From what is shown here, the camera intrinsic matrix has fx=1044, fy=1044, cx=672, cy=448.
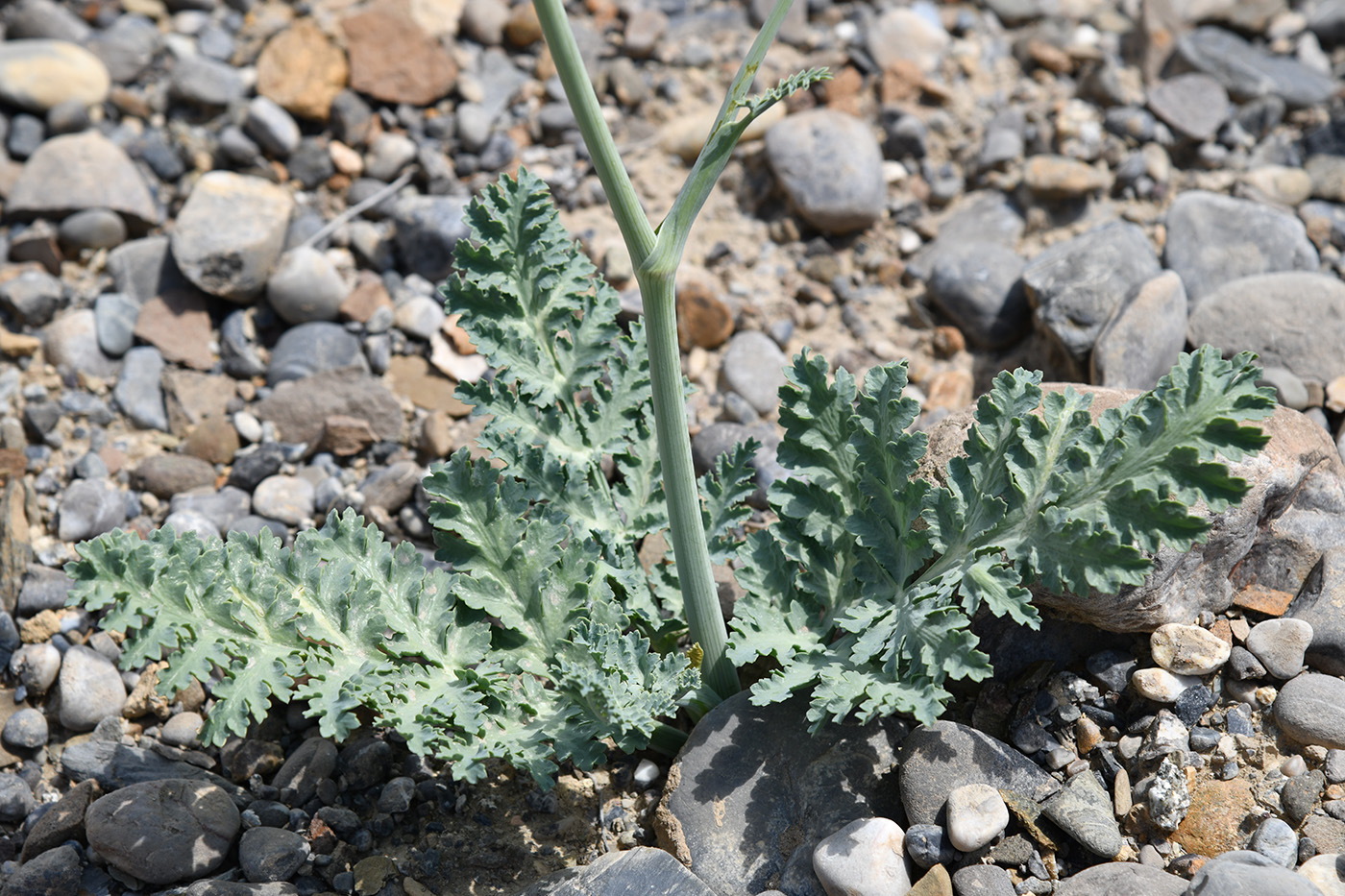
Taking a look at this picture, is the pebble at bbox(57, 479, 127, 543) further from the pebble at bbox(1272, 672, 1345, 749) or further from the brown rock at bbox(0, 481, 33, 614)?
the pebble at bbox(1272, 672, 1345, 749)

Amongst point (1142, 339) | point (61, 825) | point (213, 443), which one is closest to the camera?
point (61, 825)

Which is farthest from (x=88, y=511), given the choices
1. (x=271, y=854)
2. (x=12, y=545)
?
(x=271, y=854)

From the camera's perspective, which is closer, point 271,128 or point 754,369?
point 754,369

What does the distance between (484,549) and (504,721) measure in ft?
1.56

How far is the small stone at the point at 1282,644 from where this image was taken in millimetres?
2850

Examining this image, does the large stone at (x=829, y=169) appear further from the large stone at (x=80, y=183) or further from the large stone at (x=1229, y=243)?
the large stone at (x=80, y=183)

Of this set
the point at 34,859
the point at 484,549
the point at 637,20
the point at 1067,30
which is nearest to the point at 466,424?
the point at 484,549

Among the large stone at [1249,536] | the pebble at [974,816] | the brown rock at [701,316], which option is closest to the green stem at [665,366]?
the pebble at [974,816]

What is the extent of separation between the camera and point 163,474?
4023 mm

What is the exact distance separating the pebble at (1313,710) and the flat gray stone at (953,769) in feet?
2.06

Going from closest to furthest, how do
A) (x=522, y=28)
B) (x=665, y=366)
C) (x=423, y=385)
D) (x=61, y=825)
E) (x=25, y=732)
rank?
(x=665, y=366), (x=61, y=825), (x=25, y=732), (x=423, y=385), (x=522, y=28)

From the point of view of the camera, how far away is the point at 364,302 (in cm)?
467

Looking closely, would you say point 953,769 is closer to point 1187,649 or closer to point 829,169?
point 1187,649

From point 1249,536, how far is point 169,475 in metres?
3.72
